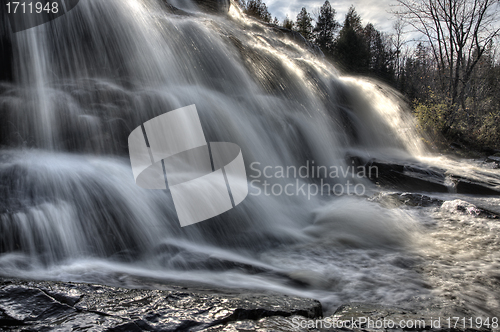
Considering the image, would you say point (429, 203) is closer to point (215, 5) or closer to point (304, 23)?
point (215, 5)

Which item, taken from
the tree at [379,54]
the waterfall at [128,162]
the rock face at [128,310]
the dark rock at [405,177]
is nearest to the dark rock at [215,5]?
the waterfall at [128,162]

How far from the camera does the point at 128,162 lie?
4.99 metres

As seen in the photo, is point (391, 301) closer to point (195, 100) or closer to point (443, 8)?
point (195, 100)

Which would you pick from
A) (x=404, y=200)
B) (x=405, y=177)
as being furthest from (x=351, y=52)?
(x=404, y=200)

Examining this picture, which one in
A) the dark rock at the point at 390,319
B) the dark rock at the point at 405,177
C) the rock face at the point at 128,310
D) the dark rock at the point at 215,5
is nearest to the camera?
the rock face at the point at 128,310

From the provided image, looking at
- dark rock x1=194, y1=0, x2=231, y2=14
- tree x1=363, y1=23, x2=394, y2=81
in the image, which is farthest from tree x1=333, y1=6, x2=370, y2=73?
dark rock x1=194, y1=0, x2=231, y2=14

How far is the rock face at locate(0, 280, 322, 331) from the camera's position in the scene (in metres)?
1.55

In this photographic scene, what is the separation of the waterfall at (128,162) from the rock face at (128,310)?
660 mm

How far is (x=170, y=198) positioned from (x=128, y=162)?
1.39 m

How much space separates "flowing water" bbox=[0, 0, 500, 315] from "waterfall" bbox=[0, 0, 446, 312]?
2cm

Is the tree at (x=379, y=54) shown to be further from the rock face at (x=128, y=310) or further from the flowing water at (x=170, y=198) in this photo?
the rock face at (x=128, y=310)

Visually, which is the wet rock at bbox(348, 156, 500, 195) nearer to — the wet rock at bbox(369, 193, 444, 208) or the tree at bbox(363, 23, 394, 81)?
the wet rock at bbox(369, 193, 444, 208)

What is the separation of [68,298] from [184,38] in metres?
7.38

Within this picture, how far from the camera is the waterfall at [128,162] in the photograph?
3.03 metres
